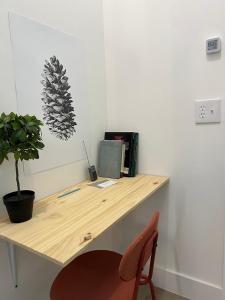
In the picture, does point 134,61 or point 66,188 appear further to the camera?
point 134,61

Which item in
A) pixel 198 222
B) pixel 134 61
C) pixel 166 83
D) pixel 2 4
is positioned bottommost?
pixel 198 222

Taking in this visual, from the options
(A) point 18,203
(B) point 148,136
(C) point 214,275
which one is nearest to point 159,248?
(C) point 214,275

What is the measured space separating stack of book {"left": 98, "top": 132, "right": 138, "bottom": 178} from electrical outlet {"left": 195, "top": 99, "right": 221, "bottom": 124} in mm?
427

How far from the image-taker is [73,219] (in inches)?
40.1

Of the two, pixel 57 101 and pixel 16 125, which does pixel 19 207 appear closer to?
pixel 16 125

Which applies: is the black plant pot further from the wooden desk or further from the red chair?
the red chair

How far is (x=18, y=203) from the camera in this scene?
0.97m

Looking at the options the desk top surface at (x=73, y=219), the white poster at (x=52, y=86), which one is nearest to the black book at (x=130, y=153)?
the desk top surface at (x=73, y=219)

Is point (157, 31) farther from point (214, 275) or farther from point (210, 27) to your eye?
point (214, 275)

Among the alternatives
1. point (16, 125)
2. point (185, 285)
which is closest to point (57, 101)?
point (16, 125)

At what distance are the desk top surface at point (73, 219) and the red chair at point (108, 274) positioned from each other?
0.52 feet

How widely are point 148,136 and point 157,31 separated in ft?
2.15

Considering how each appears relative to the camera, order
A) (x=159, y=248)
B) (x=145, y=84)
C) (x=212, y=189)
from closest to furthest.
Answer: (x=212, y=189), (x=145, y=84), (x=159, y=248)

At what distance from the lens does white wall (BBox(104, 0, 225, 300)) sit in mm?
1319
